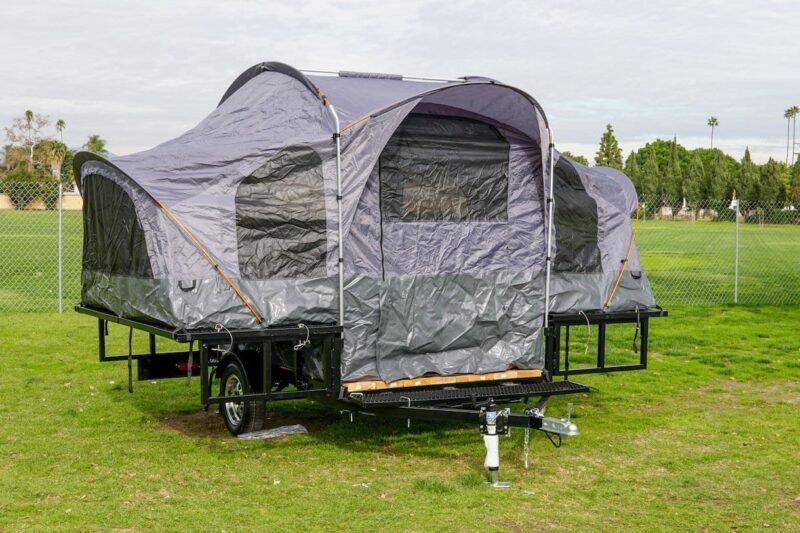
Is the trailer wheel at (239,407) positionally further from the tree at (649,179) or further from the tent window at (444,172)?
the tree at (649,179)

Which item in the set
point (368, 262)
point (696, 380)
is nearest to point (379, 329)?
point (368, 262)

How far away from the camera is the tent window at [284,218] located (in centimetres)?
754

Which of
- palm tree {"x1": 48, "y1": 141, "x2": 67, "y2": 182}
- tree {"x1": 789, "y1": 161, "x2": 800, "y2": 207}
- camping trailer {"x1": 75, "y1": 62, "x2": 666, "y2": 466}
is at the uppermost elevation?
palm tree {"x1": 48, "y1": 141, "x2": 67, "y2": 182}

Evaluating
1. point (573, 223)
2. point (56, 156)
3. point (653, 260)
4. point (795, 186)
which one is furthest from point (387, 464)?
point (56, 156)

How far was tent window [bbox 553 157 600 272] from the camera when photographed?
29.1 ft

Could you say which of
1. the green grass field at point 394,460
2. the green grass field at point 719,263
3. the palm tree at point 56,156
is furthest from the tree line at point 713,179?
the green grass field at point 394,460

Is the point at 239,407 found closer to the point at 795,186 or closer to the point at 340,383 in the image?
the point at 340,383

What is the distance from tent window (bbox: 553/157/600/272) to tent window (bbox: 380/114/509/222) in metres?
0.54

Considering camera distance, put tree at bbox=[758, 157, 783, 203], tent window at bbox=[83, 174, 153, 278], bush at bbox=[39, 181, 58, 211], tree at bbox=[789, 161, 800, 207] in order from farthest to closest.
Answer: tree at bbox=[758, 157, 783, 203], tree at bbox=[789, 161, 800, 207], bush at bbox=[39, 181, 58, 211], tent window at bbox=[83, 174, 153, 278]

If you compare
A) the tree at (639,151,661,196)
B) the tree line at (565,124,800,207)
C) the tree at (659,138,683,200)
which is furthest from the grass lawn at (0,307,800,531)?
the tree at (659,138,683,200)

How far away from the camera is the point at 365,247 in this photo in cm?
796

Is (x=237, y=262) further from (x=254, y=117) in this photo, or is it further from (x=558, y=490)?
(x=558, y=490)

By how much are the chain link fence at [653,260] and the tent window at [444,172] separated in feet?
8.01

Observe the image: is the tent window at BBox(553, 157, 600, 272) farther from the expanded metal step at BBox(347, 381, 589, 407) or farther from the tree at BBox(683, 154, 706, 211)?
the tree at BBox(683, 154, 706, 211)
